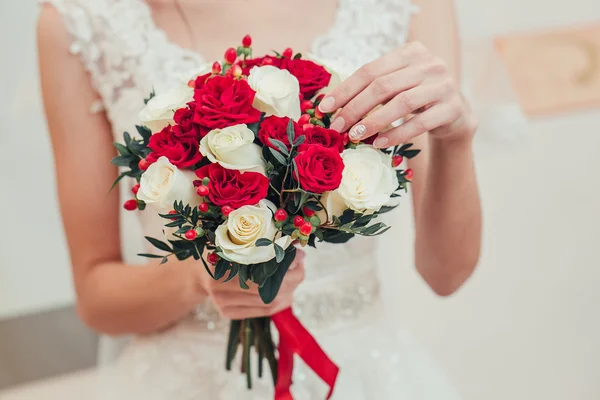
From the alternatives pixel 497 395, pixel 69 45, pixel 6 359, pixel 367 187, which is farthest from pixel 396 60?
pixel 6 359

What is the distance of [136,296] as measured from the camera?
1.12 metres

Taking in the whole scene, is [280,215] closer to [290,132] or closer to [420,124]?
[290,132]

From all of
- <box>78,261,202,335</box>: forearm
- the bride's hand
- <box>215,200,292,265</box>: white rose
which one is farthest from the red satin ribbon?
<box>215,200,292,265</box>: white rose

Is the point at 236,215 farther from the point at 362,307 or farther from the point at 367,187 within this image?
the point at 362,307

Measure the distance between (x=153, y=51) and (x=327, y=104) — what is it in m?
0.51

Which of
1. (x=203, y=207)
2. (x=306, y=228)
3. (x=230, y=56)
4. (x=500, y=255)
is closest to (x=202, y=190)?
(x=203, y=207)

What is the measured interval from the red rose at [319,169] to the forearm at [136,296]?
1.53ft

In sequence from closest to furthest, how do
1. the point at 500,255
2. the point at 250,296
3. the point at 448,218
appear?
the point at 250,296, the point at 448,218, the point at 500,255

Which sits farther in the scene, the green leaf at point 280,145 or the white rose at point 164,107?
the white rose at point 164,107

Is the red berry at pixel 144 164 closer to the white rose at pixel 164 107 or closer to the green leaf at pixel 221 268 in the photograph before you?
the white rose at pixel 164 107

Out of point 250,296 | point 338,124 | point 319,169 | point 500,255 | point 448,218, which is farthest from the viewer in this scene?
point 500,255

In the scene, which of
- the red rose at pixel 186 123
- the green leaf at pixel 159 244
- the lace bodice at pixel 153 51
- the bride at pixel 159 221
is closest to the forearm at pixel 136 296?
the bride at pixel 159 221

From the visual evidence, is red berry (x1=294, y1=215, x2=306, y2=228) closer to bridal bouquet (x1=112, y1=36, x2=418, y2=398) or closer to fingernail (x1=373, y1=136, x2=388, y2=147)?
bridal bouquet (x1=112, y1=36, x2=418, y2=398)

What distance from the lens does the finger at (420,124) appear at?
0.79 meters
